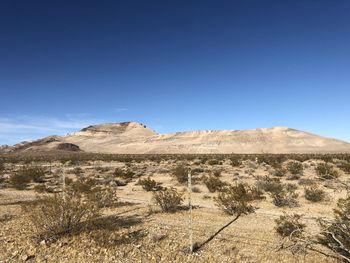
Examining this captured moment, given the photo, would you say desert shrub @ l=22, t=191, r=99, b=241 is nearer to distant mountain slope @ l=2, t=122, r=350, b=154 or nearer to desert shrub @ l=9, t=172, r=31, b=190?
desert shrub @ l=9, t=172, r=31, b=190

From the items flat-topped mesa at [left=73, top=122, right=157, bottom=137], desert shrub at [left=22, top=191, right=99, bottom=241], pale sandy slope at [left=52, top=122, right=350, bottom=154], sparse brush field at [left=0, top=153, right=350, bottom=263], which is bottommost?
sparse brush field at [left=0, top=153, right=350, bottom=263]

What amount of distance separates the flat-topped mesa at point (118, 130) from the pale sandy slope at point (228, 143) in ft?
55.6

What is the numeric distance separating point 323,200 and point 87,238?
11.7 metres

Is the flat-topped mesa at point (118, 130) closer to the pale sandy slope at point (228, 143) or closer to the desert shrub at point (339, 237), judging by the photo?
the pale sandy slope at point (228, 143)

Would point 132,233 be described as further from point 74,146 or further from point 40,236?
point 74,146

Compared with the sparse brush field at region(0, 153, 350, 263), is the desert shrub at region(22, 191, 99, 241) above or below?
above

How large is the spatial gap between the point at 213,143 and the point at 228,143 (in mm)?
6251

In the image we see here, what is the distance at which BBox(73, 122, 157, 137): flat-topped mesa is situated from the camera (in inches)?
7293

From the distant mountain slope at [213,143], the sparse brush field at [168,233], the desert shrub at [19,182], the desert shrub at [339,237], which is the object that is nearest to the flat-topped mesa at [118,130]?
the distant mountain slope at [213,143]

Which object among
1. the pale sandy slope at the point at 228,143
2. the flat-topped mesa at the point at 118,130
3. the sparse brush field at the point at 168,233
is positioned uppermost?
the flat-topped mesa at the point at 118,130

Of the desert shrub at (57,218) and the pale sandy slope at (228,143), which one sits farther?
the pale sandy slope at (228,143)

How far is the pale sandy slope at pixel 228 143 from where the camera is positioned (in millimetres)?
118375

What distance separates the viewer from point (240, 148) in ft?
396

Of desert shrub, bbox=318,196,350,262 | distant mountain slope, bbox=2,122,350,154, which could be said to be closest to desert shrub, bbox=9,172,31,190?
desert shrub, bbox=318,196,350,262
